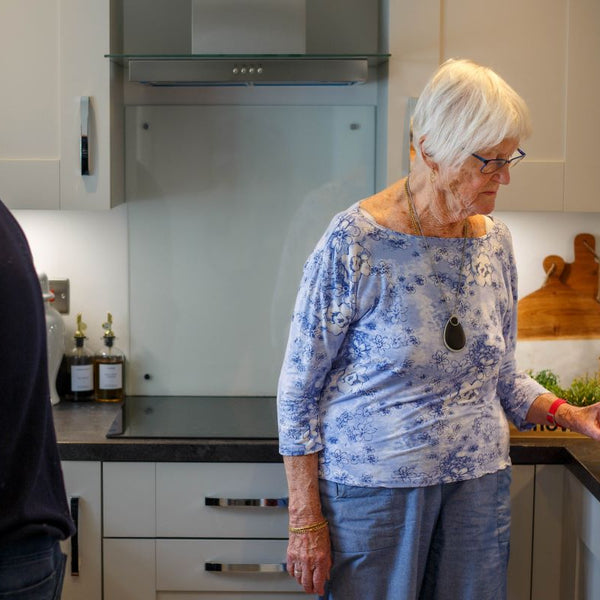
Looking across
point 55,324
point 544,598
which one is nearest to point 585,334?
point 544,598

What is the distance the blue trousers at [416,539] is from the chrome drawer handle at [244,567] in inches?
20.2

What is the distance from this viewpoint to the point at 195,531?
2367mm

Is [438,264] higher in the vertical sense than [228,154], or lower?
lower

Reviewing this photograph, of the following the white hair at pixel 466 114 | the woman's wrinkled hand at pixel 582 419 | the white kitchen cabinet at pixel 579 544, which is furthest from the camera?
the white kitchen cabinet at pixel 579 544

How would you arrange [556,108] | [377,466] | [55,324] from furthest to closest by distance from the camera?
[55,324] < [556,108] < [377,466]

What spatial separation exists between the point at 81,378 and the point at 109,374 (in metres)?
0.07

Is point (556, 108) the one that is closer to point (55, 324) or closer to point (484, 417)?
point (484, 417)

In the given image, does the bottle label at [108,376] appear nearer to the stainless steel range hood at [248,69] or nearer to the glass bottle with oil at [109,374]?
the glass bottle with oil at [109,374]

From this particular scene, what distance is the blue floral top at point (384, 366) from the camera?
178 cm

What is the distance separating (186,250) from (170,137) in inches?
12.2

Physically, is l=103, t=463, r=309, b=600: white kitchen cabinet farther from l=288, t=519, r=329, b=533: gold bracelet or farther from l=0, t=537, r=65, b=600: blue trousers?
l=0, t=537, r=65, b=600: blue trousers

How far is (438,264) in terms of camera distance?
1.83 meters

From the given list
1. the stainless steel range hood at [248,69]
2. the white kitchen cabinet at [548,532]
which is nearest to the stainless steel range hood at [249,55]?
the stainless steel range hood at [248,69]

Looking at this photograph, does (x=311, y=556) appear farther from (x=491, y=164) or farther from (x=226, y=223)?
(x=226, y=223)
